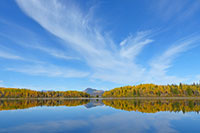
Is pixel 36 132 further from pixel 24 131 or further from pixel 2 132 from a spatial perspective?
pixel 2 132

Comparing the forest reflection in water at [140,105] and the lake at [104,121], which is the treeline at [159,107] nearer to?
the forest reflection in water at [140,105]

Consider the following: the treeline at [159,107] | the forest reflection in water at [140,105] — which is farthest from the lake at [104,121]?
the forest reflection in water at [140,105]

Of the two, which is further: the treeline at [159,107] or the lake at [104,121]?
the treeline at [159,107]

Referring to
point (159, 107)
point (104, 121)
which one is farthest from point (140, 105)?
point (104, 121)

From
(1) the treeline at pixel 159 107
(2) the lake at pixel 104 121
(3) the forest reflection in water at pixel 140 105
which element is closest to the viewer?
(2) the lake at pixel 104 121

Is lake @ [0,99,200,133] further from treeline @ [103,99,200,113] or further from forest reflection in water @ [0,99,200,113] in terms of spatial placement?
forest reflection in water @ [0,99,200,113]

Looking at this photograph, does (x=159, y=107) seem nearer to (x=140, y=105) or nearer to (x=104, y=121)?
(x=140, y=105)

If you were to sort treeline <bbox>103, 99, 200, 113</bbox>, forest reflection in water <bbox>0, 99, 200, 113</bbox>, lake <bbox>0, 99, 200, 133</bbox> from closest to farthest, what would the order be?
lake <bbox>0, 99, 200, 133</bbox>, treeline <bbox>103, 99, 200, 113</bbox>, forest reflection in water <bbox>0, 99, 200, 113</bbox>

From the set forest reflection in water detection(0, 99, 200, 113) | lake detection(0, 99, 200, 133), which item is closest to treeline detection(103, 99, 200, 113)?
forest reflection in water detection(0, 99, 200, 113)

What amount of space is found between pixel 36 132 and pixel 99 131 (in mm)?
8779

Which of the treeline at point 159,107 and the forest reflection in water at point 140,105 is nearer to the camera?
the treeline at point 159,107

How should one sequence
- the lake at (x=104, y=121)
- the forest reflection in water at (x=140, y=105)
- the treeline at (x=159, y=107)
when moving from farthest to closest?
the forest reflection in water at (x=140, y=105) → the treeline at (x=159, y=107) → the lake at (x=104, y=121)

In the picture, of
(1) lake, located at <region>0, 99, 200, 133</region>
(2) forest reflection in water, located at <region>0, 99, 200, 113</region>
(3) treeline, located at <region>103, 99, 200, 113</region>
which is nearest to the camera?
(1) lake, located at <region>0, 99, 200, 133</region>

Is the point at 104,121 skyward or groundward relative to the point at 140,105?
groundward
